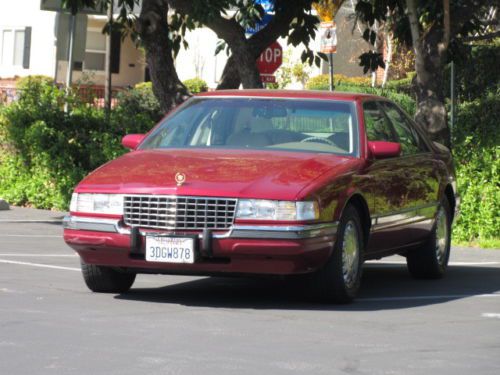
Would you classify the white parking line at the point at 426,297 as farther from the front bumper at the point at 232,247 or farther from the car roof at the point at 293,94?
the car roof at the point at 293,94

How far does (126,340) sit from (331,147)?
329cm

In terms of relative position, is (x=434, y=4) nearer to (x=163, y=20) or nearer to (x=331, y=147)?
(x=163, y=20)

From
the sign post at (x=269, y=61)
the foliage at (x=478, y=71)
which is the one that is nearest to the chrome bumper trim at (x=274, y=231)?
the sign post at (x=269, y=61)

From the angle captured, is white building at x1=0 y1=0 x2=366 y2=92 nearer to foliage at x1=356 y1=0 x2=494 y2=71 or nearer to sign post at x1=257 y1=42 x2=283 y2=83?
foliage at x1=356 y1=0 x2=494 y2=71

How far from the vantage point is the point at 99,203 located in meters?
9.95

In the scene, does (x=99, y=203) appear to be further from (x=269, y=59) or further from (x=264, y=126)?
(x=269, y=59)

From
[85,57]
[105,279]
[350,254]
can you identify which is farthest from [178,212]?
[85,57]

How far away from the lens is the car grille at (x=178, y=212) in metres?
9.55

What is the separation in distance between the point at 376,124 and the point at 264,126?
3.44 feet

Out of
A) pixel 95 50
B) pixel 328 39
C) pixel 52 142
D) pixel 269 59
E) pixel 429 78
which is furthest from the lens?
pixel 95 50

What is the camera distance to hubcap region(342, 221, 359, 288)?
10.2 m

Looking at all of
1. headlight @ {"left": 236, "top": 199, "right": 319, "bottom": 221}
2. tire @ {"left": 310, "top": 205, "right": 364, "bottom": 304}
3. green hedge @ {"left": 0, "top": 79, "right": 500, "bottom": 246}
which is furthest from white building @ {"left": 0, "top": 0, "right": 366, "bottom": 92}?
headlight @ {"left": 236, "top": 199, "right": 319, "bottom": 221}

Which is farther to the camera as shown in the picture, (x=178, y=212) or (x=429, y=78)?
(x=429, y=78)

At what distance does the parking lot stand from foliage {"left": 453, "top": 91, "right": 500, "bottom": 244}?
3.88 meters
